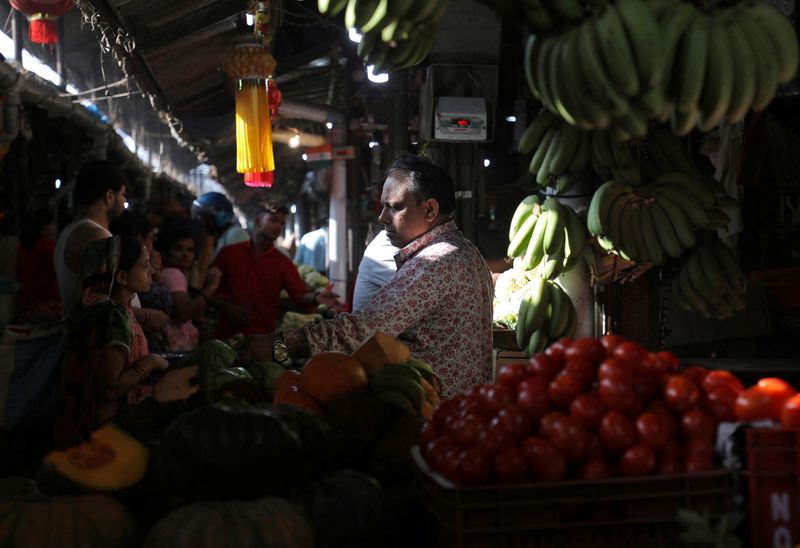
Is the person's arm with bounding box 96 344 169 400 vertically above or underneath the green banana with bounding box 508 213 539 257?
underneath

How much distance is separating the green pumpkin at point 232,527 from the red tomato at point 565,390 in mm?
674

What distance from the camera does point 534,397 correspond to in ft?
7.63

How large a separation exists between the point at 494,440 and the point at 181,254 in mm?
5512

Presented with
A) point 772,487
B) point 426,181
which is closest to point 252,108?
point 426,181

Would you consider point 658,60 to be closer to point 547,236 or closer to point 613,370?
point 613,370

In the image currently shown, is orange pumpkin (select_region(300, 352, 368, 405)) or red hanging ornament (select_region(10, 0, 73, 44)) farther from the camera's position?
red hanging ornament (select_region(10, 0, 73, 44))

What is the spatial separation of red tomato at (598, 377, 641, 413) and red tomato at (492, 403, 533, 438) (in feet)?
0.62

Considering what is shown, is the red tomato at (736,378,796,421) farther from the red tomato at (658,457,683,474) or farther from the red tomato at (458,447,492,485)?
the red tomato at (458,447,492,485)

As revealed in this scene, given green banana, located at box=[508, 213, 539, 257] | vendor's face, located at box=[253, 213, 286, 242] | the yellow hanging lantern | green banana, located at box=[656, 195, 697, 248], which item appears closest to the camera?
green banana, located at box=[656, 195, 697, 248]

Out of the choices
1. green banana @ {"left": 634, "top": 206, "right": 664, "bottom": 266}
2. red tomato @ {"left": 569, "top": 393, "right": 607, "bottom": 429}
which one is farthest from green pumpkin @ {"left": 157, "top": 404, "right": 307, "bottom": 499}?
green banana @ {"left": 634, "top": 206, "right": 664, "bottom": 266}

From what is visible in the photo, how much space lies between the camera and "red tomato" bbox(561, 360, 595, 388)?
2340mm

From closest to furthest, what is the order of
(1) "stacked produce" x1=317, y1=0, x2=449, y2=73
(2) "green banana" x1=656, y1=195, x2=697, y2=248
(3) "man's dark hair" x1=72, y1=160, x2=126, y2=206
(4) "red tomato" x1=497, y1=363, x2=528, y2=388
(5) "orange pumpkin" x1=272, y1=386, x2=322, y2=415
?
(4) "red tomato" x1=497, y1=363, x2=528, y2=388 → (1) "stacked produce" x1=317, y1=0, x2=449, y2=73 → (5) "orange pumpkin" x1=272, y1=386, x2=322, y2=415 → (2) "green banana" x1=656, y1=195, x2=697, y2=248 → (3) "man's dark hair" x1=72, y1=160, x2=126, y2=206

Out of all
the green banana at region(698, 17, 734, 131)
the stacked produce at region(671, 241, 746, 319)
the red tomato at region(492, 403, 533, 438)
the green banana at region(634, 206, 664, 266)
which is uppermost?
the green banana at region(698, 17, 734, 131)

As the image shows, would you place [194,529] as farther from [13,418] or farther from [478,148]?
[478,148]
